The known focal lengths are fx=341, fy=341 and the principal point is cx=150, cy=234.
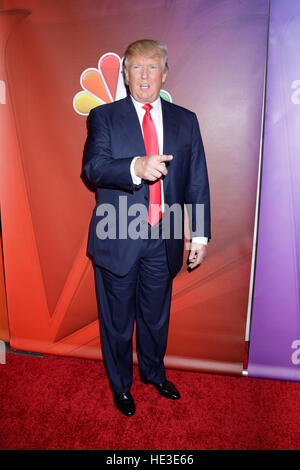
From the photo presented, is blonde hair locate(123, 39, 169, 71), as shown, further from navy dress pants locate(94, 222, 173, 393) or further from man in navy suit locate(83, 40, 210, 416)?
navy dress pants locate(94, 222, 173, 393)

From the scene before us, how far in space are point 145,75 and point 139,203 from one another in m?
0.57

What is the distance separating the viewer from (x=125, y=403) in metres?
1.87

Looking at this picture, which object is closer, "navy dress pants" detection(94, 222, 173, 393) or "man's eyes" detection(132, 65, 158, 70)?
"man's eyes" detection(132, 65, 158, 70)

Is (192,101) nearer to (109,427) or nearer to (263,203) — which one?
(263,203)

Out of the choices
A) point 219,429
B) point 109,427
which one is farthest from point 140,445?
point 219,429

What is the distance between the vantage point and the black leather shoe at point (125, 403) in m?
1.84

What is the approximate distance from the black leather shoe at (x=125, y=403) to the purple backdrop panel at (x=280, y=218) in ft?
2.58

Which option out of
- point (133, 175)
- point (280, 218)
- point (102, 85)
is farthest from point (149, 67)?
point (280, 218)

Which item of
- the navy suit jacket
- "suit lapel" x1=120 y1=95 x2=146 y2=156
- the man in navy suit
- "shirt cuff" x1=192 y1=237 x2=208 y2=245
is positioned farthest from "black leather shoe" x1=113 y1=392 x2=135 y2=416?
"suit lapel" x1=120 y1=95 x2=146 y2=156

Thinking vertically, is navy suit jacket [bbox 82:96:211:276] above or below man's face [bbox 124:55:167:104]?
below

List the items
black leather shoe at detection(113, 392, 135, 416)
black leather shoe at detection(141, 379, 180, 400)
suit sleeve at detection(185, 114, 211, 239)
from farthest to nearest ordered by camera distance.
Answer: black leather shoe at detection(141, 379, 180, 400) → black leather shoe at detection(113, 392, 135, 416) → suit sleeve at detection(185, 114, 211, 239)

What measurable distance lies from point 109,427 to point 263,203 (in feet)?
4.72

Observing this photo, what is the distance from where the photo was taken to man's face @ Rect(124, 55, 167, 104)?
5.02ft

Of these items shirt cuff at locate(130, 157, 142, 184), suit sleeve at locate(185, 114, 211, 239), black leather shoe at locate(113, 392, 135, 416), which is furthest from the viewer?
black leather shoe at locate(113, 392, 135, 416)
